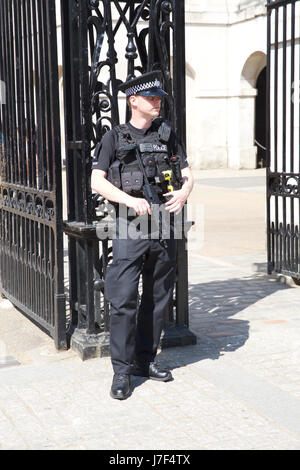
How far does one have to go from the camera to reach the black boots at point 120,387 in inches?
167

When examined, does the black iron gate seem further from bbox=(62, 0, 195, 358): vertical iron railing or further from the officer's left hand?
the officer's left hand

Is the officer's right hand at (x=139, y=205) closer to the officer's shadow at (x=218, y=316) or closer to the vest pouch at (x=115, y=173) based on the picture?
the vest pouch at (x=115, y=173)

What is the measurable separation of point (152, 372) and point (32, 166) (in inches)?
80.3

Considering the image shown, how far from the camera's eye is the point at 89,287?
514 centimetres

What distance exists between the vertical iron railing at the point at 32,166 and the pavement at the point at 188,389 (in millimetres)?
346

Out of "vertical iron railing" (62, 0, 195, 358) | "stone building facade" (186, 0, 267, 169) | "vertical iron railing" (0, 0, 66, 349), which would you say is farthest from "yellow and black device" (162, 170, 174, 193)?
"stone building facade" (186, 0, 267, 169)

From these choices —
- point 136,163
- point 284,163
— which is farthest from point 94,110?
point 284,163

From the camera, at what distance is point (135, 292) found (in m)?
4.38

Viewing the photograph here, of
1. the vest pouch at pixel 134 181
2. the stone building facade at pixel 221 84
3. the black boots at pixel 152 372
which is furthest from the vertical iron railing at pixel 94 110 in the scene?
the stone building facade at pixel 221 84

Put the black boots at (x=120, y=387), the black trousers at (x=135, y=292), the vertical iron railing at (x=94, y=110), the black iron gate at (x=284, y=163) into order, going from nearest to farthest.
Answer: the black boots at (x=120, y=387) → the black trousers at (x=135, y=292) → the vertical iron railing at (x=94, y=110) → the black iron gate at (x=284, y=163)

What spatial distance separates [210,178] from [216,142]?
167 inches

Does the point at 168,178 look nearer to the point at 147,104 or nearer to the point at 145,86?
the point at 147,104

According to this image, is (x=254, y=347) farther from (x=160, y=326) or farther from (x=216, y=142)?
(x=216, y=142)
